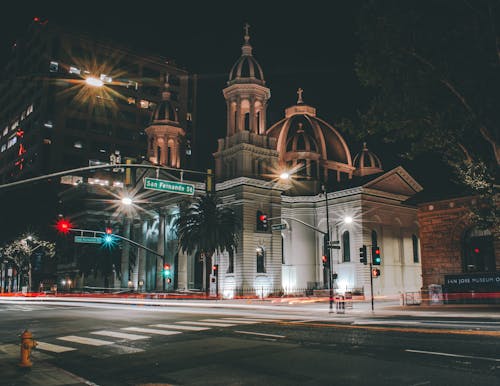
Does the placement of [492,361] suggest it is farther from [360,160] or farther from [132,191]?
[360,160]

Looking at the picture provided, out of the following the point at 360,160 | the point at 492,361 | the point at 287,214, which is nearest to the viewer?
the point at 492,361

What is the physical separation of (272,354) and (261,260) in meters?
45.7

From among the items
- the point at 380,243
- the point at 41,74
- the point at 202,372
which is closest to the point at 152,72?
the point at 41,74

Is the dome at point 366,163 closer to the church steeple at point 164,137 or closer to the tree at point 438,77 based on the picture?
the church steeple at point 164,137

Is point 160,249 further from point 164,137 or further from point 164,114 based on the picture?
point 164,114

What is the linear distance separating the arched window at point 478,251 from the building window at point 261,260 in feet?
83.1

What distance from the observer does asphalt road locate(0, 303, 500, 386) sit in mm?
9539

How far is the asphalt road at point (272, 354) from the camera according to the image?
31.3 feet

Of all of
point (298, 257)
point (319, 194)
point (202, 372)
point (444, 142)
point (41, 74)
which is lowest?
point (202, 372)

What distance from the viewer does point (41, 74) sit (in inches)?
4001

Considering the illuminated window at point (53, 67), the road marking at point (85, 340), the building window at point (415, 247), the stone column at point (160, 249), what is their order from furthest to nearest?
the illuminated window at point (53, 67)
the building window at point (415, 247)
the stone column at point (160, 249)
the road marking at point (85, 340)

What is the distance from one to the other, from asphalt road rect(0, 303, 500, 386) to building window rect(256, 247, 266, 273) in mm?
38051

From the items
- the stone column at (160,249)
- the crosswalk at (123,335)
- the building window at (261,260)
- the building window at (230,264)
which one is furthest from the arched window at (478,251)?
the stone column at (160,249)

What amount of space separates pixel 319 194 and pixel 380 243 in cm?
987
